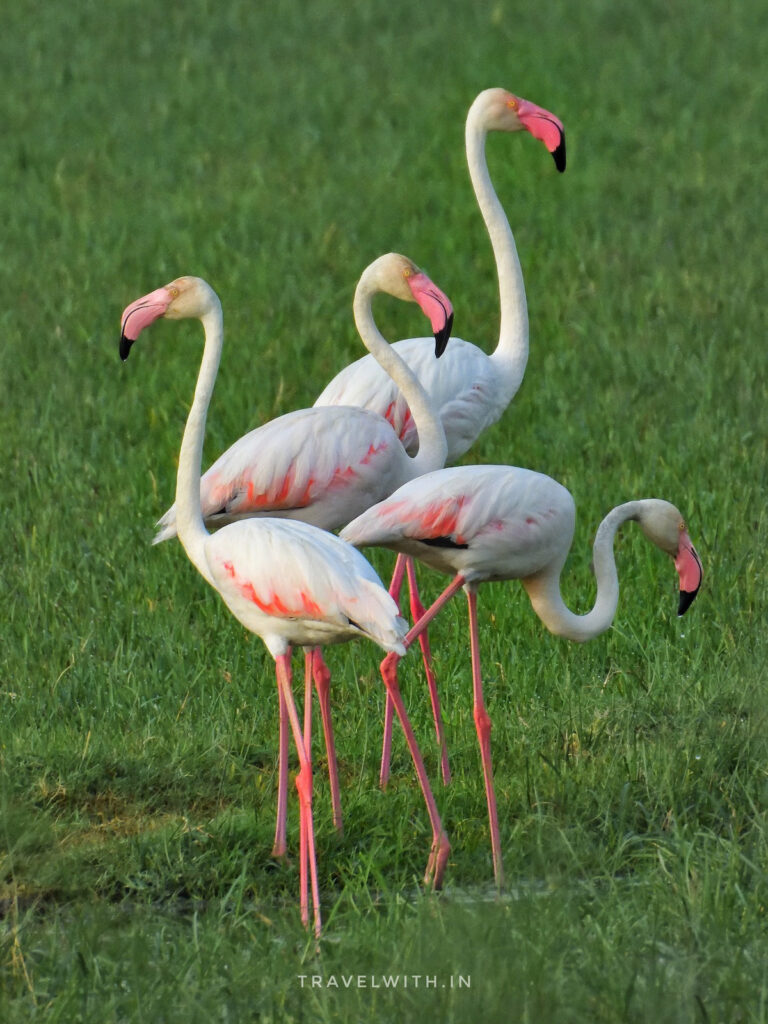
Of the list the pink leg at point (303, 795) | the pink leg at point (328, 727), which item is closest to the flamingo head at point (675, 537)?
the pink leg at point (328, 727)

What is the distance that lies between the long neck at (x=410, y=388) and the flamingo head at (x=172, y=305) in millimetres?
708

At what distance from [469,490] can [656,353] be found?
4.85 meters

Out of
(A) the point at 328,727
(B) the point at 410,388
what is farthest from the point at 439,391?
(A) the point at 328,727

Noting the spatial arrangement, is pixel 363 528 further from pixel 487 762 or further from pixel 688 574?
pixel 688 574

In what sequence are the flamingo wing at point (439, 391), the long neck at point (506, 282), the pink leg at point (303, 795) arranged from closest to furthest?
the pink leg at point (303, 795) < the flamingo wing at point (439, 391) < the long neck at point (506, 282)

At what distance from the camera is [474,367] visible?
6.38 meters

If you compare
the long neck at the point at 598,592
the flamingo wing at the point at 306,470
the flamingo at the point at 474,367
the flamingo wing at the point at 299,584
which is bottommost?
the long neck at the point at 598,592

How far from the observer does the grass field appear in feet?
12.8

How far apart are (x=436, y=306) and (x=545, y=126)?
1.43m

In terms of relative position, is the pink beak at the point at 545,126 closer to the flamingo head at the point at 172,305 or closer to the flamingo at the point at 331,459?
the flamingo at the point at 331,459

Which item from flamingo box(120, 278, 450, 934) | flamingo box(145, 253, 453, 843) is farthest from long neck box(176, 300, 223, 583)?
flamingo box(145, 253, 453, 843)

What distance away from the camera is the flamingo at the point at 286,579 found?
442cm

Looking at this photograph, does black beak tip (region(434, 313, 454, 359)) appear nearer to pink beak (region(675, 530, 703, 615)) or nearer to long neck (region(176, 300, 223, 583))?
long neck (region(176, 300, 223, 583))

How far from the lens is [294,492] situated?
5.43 metres
